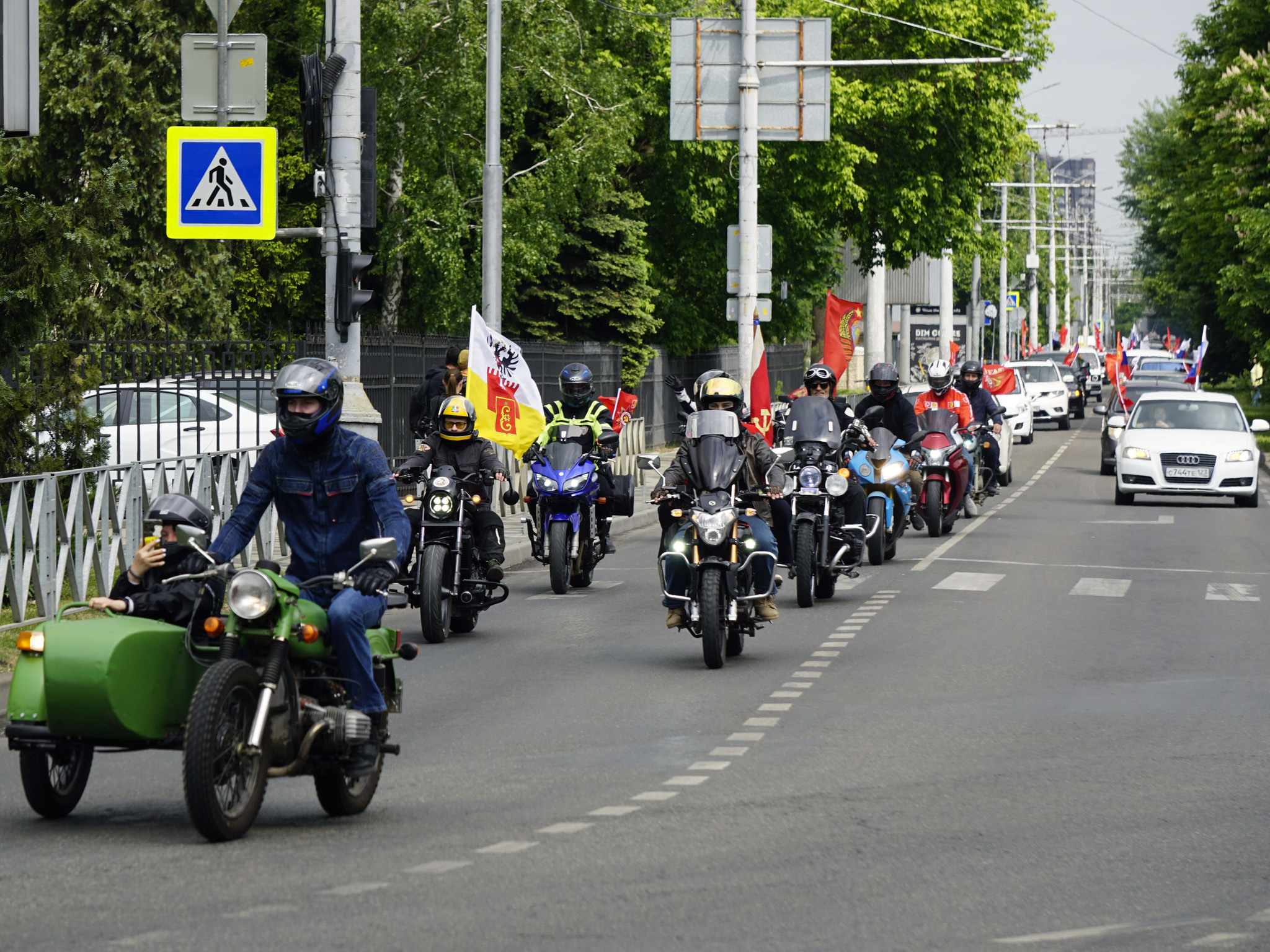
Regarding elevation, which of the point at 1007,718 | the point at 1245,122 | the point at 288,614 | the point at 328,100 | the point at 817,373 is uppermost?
the point at 1245,122

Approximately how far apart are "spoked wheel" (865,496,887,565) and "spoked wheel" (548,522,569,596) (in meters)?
3.23

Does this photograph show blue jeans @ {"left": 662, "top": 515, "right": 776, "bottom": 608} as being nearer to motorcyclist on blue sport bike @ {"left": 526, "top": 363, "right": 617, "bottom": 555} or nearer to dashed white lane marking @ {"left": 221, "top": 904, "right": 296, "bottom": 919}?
motorcyclist on blue sport bike @ {"left": 526, "top": 363, "right": 617, "bottom": 555}

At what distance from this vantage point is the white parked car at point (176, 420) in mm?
18547

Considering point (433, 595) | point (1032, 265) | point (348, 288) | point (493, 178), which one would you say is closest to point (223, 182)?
point (348, 288)

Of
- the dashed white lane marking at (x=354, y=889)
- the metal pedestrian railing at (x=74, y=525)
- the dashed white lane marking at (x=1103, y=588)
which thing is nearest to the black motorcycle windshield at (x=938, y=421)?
the dashed white lane marking at (x=1103, y=588)

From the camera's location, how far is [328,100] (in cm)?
1675

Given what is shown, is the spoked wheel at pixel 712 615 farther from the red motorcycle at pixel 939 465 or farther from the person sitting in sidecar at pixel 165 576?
the red motorcycle at pixel 939 465

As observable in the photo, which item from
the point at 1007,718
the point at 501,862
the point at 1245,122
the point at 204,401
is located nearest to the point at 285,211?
the point at 1245,122

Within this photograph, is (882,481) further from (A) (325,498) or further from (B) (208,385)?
(A) (325,498)

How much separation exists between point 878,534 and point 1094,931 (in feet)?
44.9

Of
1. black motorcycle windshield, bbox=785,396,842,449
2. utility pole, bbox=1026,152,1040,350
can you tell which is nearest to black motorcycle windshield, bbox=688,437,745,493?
black motorcycle windshield, bbox=785,396,842,449

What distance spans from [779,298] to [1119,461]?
890 inches

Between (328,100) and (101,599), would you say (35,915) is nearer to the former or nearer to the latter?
(101,599)

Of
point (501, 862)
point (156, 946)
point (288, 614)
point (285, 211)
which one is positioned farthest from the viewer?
point (285, 211)
